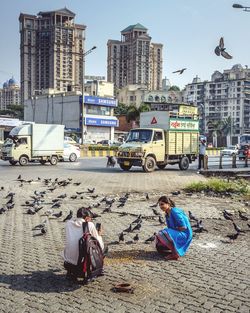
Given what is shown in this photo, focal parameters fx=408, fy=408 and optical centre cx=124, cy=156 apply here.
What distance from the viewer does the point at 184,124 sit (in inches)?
890

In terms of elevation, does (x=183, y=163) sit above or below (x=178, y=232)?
above

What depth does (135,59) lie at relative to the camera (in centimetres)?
12562

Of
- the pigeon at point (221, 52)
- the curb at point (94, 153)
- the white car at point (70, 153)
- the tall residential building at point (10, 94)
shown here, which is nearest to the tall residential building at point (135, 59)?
the tall residential building at point (10, 94)

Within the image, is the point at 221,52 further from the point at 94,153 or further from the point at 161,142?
the point at 94,153

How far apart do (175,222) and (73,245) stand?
1.75 metres

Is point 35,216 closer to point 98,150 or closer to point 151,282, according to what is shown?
point 151,282

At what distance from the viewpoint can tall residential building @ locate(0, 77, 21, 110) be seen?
433ft

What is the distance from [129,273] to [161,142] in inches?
620

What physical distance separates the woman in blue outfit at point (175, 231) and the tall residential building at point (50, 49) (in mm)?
85133

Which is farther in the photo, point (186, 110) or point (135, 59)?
point (135, 59)

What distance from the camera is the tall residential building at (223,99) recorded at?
123m

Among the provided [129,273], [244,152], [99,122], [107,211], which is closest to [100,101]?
[99,122]

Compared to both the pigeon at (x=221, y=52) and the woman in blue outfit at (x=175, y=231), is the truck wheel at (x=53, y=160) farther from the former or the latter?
the woman in blue outfit at (x=175, y=231)

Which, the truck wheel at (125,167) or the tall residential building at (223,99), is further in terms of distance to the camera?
the tall residential building at (223,99)
